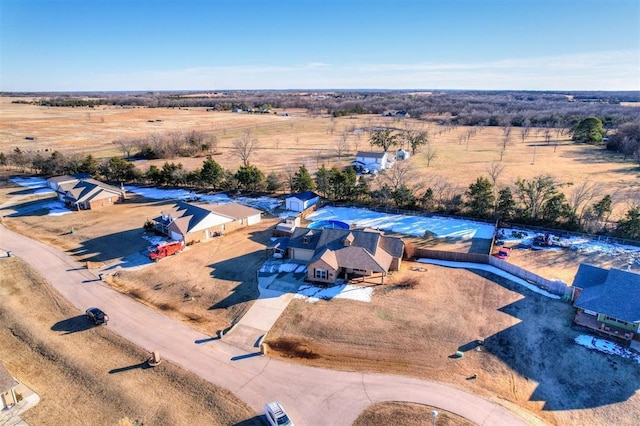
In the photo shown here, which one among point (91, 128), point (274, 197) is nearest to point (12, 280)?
point (274, 197)

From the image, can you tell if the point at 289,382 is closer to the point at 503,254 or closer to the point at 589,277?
the point at 589,277

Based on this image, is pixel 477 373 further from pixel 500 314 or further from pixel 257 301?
pixel 257 301

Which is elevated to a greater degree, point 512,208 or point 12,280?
point 512,208

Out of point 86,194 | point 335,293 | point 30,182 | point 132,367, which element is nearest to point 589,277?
point 335,293

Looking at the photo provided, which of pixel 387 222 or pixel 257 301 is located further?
pixel 387 222

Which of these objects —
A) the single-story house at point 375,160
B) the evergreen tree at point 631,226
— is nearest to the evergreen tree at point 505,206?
the evergreen tree at point 631,226

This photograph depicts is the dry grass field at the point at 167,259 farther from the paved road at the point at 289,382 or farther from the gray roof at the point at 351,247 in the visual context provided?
the gray roof at the point at 351,247
